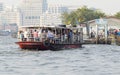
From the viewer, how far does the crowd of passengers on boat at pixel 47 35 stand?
158ft

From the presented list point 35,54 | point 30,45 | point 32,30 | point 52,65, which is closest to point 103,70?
point 52,65

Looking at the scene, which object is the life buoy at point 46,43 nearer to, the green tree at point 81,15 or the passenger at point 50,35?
the passenger at point 50,35

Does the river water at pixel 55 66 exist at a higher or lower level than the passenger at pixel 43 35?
lower

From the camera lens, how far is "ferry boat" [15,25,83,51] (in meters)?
47.6

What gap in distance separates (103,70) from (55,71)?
8.79 ft

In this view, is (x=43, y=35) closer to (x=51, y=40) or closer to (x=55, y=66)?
(x=51, y=40)

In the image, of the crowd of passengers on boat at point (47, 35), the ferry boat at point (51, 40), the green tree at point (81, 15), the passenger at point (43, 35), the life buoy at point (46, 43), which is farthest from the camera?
the green tree at point (81, 15)

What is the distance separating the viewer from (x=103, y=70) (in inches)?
1275

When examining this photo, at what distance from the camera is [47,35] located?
4853cm

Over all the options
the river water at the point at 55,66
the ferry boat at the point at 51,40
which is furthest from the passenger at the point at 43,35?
the river water at the point at 55,66

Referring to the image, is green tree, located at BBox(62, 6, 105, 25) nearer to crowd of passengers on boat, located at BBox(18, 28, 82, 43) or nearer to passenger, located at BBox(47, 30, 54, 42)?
crowd of passengers on boat, located at BBox(18, 28, 82, 43)

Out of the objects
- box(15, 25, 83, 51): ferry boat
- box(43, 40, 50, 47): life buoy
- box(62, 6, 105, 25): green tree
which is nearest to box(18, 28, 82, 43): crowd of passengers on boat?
box(15, 25, 83, 51): ferry boat

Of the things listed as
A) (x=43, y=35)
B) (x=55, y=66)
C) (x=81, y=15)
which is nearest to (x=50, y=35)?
(x=43, y=35)

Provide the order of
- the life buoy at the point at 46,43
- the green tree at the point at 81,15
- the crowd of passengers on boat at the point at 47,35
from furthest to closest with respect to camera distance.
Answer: the green tree at the point at 81,15, the crowd of passengers on boat at the point at 47,35, the life buoy at the point at 46,43
